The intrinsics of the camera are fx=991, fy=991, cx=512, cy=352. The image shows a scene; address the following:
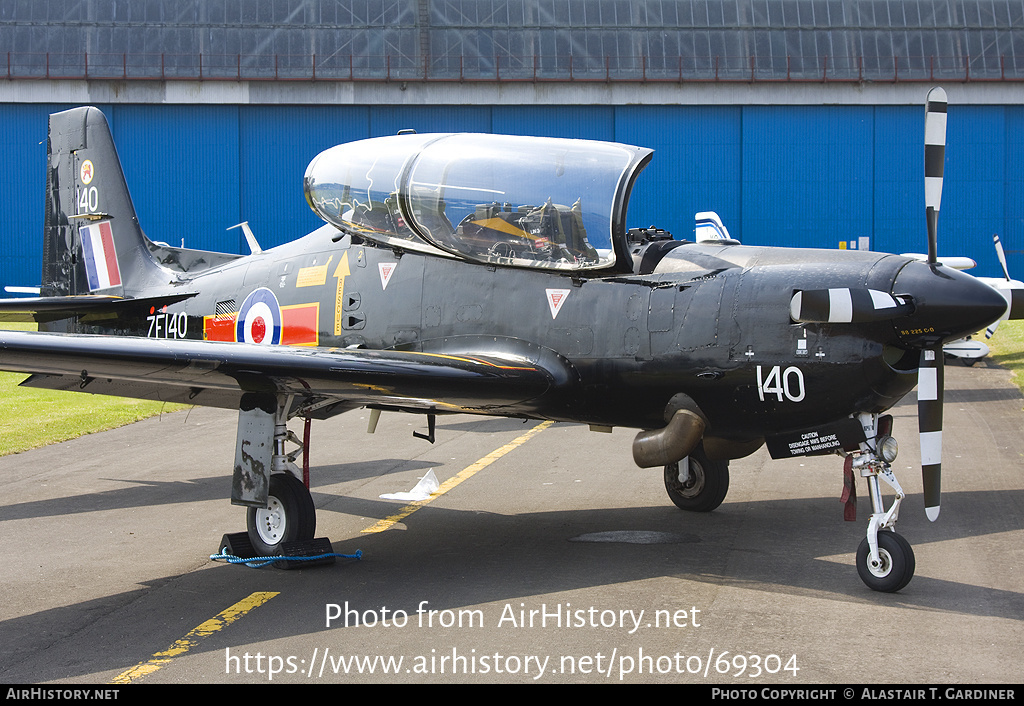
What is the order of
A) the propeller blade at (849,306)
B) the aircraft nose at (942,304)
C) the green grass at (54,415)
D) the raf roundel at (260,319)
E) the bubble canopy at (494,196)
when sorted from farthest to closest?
the green grass at (54,415) → the raf roundel at (260,319) → the bubble canopy at (494,196) → the propeller blade at (849,306) → the aircraft nose at (942,304)

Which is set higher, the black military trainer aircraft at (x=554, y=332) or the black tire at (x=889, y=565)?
the black military trainer aircraft at (x=554, y=332)

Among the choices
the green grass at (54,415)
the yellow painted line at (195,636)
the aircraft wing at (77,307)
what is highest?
the aircraft wing at (77,307)

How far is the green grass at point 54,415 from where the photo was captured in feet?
41.9

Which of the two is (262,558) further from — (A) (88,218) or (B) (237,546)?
(A) (88,218)

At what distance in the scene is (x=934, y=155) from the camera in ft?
20.6

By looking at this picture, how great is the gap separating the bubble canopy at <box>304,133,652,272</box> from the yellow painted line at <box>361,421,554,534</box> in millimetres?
2324

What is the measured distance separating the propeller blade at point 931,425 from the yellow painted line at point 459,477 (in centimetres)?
415

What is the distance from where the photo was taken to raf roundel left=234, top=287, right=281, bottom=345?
864 centimetres

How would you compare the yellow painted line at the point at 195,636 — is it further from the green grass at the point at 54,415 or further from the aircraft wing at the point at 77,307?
the green grass at the point at 54,415

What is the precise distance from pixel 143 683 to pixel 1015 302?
595cm

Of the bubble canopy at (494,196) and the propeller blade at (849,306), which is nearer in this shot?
Result: the propeller blade at (849,306)

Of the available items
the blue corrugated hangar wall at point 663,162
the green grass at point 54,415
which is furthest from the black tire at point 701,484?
the blue corrugated hangar wall at point 663,162

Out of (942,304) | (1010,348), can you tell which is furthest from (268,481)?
(1010,348)

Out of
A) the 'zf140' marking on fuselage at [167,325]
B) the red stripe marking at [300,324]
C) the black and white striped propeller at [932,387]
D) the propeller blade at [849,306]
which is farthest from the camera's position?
the 'zf140' marking on fuselage at [167,325]
